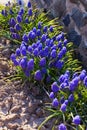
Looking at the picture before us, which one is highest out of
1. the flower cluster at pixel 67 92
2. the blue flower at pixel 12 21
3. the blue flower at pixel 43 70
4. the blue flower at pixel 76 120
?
the blue flower at pixel 12 21

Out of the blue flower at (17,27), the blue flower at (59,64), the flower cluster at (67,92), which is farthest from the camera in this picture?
the blue flower at (17,27)

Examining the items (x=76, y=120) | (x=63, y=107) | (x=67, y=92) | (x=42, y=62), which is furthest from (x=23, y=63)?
(x=76, y=120)

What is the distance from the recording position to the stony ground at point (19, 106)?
287 cm

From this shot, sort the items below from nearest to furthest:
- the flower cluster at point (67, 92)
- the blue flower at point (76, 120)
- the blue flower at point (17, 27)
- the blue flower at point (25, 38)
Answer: the blue flower at point (76, 120), the flower cluster at point (67, 92), the blue flower at point (25, 38), the blue flower at point (17, 27)

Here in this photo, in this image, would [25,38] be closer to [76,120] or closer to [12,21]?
[12,21]

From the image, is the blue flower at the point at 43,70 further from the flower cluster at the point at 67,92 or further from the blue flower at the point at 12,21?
the blue flower at the point at 12,21

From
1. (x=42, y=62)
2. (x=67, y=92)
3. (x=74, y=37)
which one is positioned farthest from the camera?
(x=74, y=37)

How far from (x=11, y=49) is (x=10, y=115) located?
99 cm

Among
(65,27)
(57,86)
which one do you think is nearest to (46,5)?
(65,27)

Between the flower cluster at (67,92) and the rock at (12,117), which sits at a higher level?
the flower cluster at (67,92)

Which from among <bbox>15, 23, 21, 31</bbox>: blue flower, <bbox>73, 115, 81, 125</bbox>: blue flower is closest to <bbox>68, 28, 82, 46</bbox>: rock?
<bbox>15, 23, 21, 31</bbox>: blue flower

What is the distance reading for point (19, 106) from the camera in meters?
3.03

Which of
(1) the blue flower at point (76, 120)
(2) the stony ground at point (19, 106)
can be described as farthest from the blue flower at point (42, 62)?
(1) the blue flower at point (76, 120)

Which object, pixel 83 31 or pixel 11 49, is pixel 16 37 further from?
pixel 83 31
